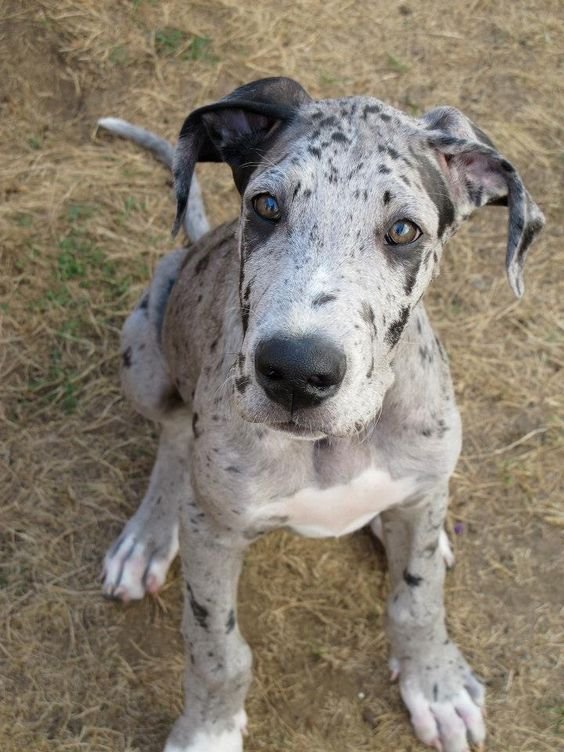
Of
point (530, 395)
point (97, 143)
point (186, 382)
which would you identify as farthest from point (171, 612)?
point (97, 143)

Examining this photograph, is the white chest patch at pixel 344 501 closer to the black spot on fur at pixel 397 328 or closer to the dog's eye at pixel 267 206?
the black spot on fur at pixel 397 328

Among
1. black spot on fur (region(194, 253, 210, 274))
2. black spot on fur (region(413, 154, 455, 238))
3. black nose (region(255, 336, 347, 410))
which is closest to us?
black nose (region(255, 336, 347, 410))

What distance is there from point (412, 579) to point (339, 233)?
1.96 m

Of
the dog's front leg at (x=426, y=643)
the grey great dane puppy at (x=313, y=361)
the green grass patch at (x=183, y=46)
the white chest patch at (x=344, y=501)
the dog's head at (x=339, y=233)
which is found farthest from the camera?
the green grass patch at (x=183, y=46)

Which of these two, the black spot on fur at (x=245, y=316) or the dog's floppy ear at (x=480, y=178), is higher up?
the dog's floppy ear at (x=480, y=178)

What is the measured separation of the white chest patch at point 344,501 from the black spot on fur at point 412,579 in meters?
0.54

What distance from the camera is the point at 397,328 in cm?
372

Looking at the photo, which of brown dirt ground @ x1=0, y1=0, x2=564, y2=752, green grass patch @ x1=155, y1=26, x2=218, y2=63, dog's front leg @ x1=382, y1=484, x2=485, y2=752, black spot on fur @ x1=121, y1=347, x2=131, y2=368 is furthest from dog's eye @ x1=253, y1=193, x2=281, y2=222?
green grass patch @ x1=155, y1=26, x2=218, y2=63

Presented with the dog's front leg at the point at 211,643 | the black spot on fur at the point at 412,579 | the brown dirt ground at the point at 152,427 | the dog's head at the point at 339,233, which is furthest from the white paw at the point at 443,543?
the dog's head at the point at 339,233

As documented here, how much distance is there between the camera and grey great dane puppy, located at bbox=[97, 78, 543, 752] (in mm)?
3486

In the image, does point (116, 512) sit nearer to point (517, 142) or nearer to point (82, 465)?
point (82, 465)

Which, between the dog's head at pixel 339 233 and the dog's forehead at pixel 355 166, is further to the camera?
the dog's forehead at pixel 355 166

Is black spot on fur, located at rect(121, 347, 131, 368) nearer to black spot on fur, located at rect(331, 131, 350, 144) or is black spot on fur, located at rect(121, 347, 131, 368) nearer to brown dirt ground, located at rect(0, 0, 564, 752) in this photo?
brown dirt ground, located at rect(0, 0, 564, 752)

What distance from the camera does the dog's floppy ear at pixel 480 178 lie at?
12.5ft
